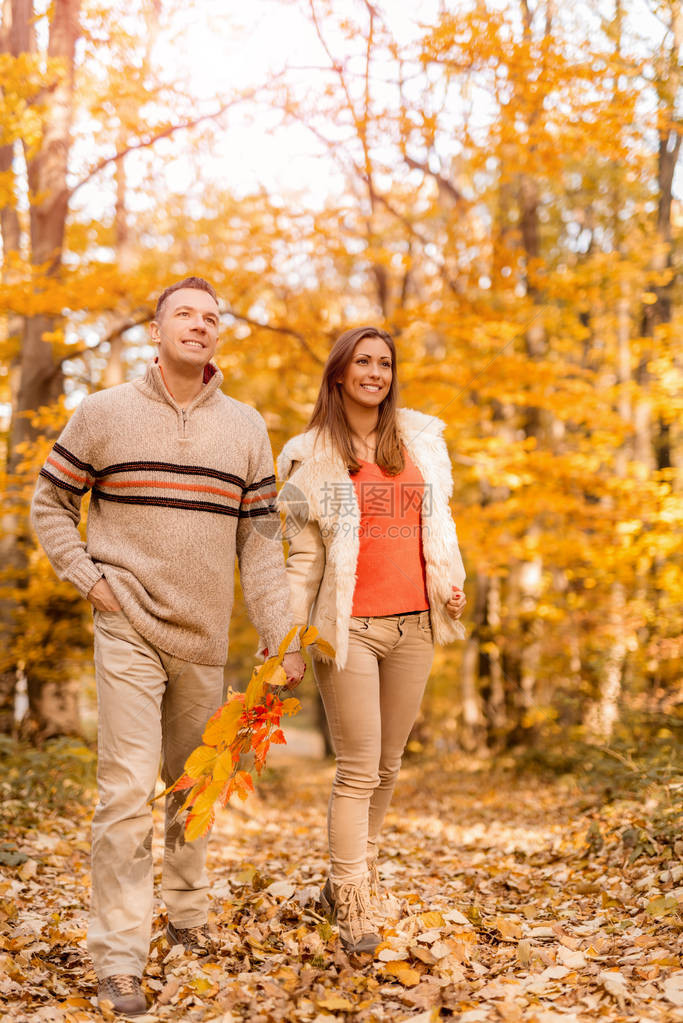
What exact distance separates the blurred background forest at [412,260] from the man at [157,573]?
3.71 m

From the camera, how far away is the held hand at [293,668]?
3.22 meters

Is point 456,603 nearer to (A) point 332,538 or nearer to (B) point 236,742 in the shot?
(A) point 332,538

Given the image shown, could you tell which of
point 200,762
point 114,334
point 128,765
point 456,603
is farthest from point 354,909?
point 114,334

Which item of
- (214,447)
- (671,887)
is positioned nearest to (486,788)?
(671,887)

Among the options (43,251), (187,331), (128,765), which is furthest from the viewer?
(43,251)

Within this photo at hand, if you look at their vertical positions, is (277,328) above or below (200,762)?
above

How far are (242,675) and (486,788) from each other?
30.4ft

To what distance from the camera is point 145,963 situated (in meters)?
2.88

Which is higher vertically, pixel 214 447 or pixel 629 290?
pixel 629 290

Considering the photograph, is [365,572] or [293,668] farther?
[365,572]

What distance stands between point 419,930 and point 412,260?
21.7ft

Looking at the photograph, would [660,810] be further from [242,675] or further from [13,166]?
[242,675]

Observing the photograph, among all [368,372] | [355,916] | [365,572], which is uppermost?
[368,372]

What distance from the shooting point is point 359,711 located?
3320 millimetres
